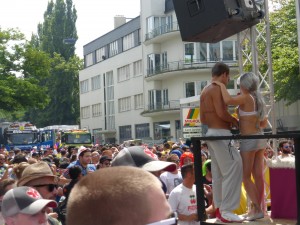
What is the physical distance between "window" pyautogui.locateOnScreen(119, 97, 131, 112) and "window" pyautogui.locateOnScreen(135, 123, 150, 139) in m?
2.80

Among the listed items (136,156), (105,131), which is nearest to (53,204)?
(136,156)

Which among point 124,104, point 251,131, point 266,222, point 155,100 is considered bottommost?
point 266,222

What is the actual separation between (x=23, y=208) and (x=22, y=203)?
0.04m

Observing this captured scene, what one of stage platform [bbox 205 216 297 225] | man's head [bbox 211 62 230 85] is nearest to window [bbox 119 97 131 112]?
man's head [bbox 211 62 230 85]

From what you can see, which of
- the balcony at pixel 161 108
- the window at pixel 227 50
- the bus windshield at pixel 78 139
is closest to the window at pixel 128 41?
the balcony at pixel 161 108

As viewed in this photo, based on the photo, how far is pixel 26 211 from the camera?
384 cm

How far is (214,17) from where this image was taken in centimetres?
720

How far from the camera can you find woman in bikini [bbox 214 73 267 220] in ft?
20.9

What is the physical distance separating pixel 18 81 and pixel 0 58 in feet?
6.41

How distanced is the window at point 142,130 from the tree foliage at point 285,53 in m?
21.5

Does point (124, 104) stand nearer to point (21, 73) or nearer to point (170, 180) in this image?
point (21, 73)

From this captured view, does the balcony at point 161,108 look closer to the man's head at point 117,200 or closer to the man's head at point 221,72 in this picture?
the man's head at point 221,72

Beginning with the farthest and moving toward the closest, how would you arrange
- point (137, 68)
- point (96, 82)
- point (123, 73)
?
point (96, 82) → point (123, 73) → point (137, 68)

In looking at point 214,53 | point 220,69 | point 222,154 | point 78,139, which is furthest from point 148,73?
point 222,154
